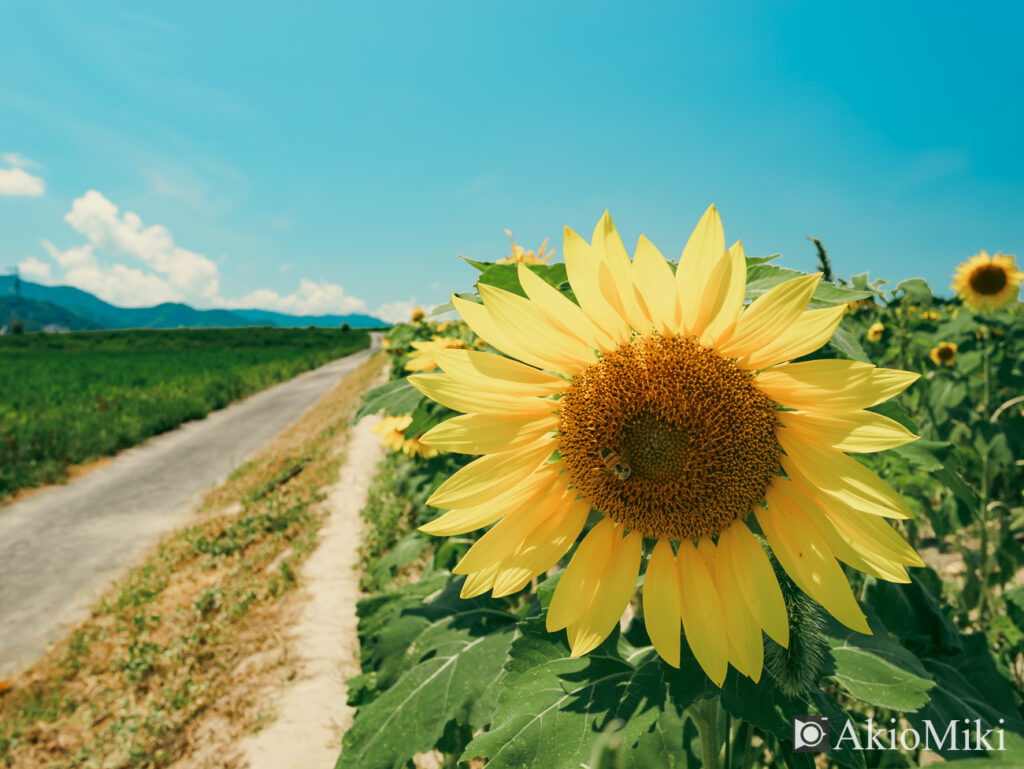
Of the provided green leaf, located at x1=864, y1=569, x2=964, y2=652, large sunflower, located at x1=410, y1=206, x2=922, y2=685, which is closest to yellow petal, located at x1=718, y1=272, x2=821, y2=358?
large sunflower, located at x1=410, y1=206, x2=922, y2=685

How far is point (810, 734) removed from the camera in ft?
2.97

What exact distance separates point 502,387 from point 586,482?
0.20 m

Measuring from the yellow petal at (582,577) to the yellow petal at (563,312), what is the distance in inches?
11.2

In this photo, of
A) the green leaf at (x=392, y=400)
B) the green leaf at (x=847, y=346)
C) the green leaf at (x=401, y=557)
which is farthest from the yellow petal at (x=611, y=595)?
the green leaf at (x=401, y=557)

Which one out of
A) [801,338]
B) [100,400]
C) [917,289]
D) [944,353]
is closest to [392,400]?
[801,338]

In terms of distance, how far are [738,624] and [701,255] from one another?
1.71 ft

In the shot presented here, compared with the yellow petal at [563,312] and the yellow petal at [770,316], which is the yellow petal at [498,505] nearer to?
the yellow petal at [563,312]

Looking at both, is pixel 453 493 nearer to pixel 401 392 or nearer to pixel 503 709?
pixel 503 709

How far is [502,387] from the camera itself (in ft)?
3.04

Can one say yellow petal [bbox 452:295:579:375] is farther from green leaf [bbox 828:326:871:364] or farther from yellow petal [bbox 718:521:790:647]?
green leaf [bbox 828:326:871:364]

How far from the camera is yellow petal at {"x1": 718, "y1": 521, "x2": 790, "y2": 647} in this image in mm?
780

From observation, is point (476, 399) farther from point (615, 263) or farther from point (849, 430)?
point (849, 430)

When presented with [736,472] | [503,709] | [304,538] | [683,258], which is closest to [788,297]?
[683,258]

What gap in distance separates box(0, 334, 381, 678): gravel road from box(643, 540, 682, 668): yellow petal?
21.2 feet
